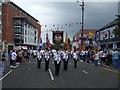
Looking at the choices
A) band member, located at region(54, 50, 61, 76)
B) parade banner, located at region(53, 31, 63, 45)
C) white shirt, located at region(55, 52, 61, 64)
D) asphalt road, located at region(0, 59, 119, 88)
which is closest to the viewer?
asphalt road, located at region(0, 59, 119, 88)

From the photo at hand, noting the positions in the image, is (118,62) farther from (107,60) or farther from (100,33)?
(100,33)

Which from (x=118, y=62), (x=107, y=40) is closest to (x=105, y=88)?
(x=118, y=62)

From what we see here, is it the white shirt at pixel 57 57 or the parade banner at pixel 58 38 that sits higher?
the parade banner at pixel 58 38

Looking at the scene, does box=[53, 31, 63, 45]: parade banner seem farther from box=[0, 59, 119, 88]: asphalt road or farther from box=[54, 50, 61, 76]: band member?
box=[0, 59, 119, 88]: asphalt road

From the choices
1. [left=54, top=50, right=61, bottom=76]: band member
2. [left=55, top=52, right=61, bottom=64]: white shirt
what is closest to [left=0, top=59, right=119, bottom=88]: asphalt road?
[left=54, top=50, right=61, bottom=76]: band member

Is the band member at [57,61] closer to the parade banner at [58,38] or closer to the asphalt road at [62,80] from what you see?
the asphalt road at [62,80]

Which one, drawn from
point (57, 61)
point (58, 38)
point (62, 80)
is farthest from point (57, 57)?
point (58, 38)

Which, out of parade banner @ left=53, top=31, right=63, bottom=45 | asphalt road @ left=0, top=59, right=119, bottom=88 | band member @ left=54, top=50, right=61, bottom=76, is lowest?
asphalt road @ left=0, top=59, right=119, bottom=88

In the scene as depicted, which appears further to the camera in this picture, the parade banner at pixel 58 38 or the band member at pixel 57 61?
the parade banner at pixel 58 38

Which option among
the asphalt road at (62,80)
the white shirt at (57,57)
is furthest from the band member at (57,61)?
the asphalt road at (62,80)

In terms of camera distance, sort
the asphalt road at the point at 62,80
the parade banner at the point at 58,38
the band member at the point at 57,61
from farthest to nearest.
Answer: the parade banner at the point at 58,38 → the band member at the point at 57,61 → the asphalt road at the point at 62,80

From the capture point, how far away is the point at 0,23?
273 feet

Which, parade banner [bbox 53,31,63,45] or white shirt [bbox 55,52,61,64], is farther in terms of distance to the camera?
parade banner [bbox 53,31,63,45]

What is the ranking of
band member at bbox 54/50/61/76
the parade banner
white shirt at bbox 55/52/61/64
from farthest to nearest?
1. the parade banner
2. white shirt at bbox 55/52/61/64
3. band member at bbox 54/50/61/76
